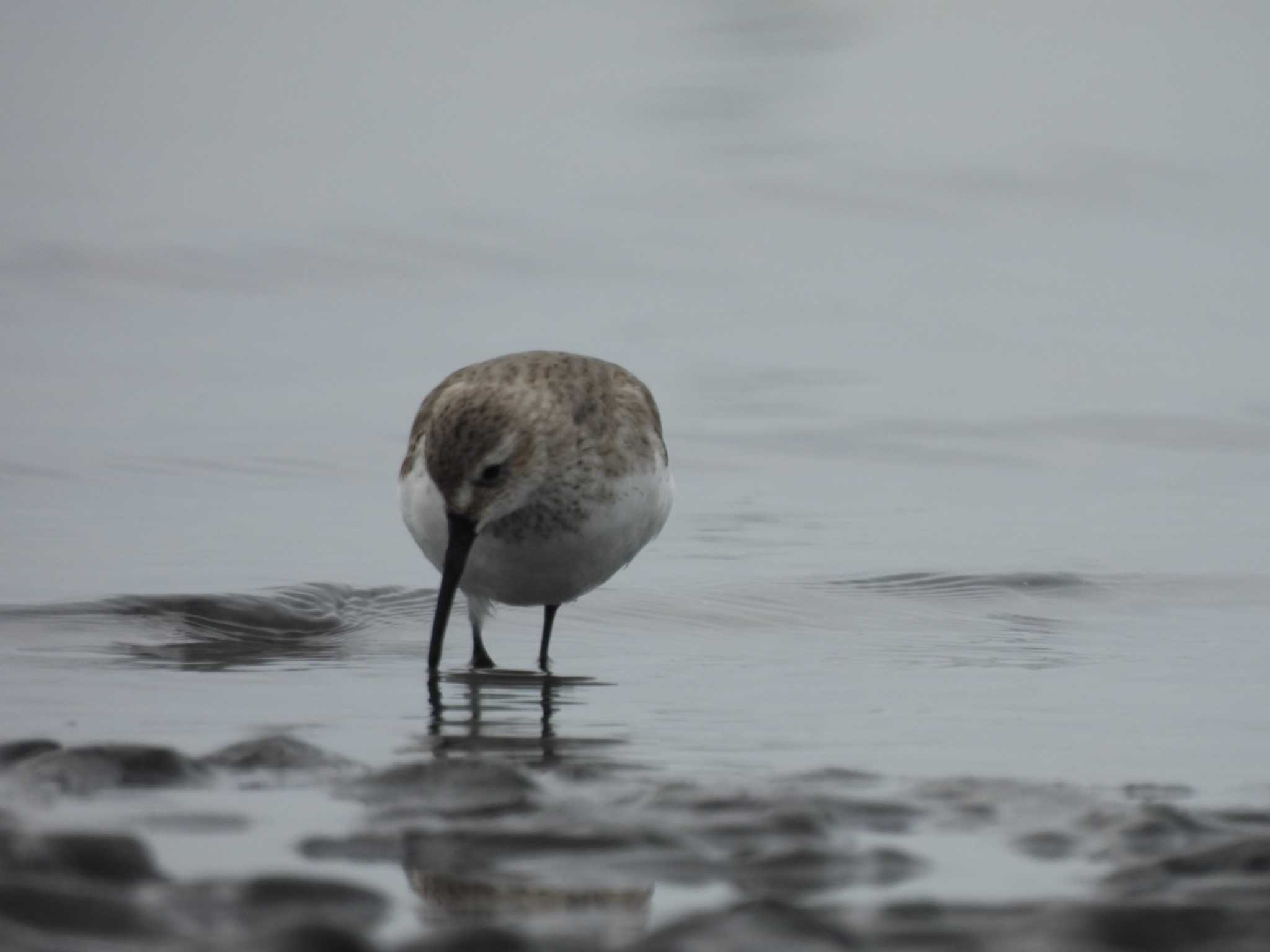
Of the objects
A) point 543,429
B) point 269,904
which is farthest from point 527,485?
point 269,904

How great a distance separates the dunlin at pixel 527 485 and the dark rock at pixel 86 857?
2.71 meters

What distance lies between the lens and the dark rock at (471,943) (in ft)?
8.70

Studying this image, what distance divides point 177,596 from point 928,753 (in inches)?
148

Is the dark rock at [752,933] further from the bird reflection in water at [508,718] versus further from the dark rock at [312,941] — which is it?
the bird reflection in water at [508,718]

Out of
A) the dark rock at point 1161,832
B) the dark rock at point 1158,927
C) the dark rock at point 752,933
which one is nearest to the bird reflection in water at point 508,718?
the dark rock at point 1161,832

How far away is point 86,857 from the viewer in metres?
3.04

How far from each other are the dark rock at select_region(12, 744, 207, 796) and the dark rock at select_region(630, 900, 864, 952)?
137cm

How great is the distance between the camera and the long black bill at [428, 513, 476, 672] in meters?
5.86

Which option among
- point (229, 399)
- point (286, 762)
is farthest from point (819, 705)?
point (229, 399)

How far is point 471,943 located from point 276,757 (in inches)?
58.7

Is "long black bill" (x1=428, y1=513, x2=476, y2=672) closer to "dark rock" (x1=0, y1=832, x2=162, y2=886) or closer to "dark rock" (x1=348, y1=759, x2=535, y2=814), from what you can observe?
"dark rock" (x1=348, y1=759, x2=535, y2=814)

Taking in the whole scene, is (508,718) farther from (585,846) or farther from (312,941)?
(312,941)

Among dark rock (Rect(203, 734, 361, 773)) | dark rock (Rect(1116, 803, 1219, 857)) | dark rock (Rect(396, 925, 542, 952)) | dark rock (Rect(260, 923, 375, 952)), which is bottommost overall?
dark rock (Rect(203, 734, 361, 773))

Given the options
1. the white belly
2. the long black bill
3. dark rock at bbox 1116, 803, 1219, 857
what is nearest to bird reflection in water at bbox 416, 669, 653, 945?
dark rock at bbox 1116, 803, 1219, 857
